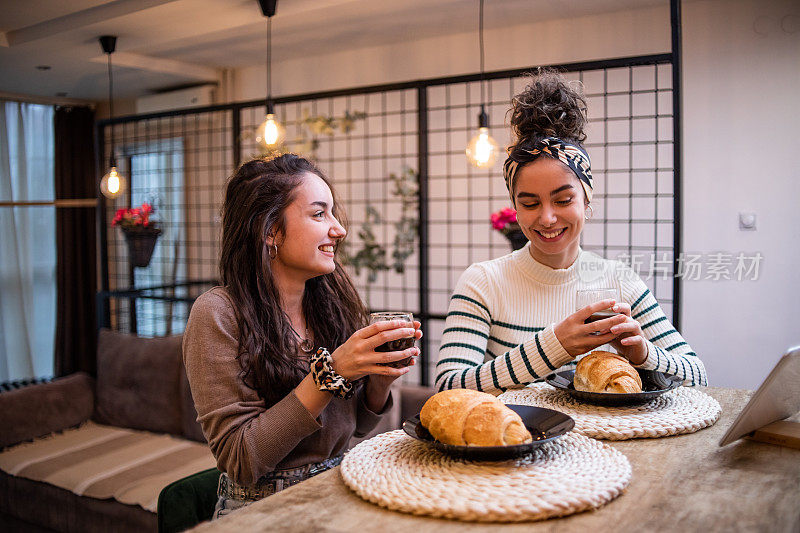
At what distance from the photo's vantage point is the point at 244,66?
535 cm

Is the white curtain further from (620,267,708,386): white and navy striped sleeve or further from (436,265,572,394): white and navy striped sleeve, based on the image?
(620,267,708,386): white and navy striped sleeve

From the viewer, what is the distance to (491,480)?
0.90m

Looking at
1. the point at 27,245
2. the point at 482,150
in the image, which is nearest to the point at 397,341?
the point at 482,150

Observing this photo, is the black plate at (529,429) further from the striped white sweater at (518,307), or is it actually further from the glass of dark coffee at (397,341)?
the striped white sweater at (518,307)

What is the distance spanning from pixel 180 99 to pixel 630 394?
5015 mm

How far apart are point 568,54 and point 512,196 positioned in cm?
272

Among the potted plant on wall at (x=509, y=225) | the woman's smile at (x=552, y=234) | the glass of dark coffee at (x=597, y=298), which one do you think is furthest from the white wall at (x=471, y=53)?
the glass of dark coffee at (x=597, y=298)

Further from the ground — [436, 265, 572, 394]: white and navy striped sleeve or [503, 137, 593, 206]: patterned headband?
[503, 137, 593, 206]: patterned headband

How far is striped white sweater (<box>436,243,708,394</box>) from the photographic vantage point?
165 centimetres

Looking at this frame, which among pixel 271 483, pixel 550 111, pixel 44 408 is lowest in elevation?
pixel 44 408

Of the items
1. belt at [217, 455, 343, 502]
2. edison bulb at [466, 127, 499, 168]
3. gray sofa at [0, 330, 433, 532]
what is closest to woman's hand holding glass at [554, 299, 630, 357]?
belt at [217, 455, 343, 502]

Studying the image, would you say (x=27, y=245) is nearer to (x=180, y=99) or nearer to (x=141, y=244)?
(x=180, y=99)

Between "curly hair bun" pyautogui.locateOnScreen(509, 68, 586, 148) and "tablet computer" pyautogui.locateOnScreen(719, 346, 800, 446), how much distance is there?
0.82 m

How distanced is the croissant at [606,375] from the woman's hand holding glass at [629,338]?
0.04 meters
